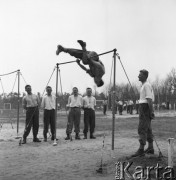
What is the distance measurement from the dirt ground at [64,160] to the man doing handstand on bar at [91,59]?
1980mm

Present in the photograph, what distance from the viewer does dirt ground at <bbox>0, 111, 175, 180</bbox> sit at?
6.07 m

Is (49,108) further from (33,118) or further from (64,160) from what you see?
(64,160)

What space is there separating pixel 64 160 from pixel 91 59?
2.67 m

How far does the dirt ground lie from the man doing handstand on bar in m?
1.98

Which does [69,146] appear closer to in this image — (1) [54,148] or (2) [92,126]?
(1) [54,148]

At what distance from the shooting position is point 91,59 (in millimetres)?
8297

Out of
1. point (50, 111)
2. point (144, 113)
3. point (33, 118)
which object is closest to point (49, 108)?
point (50, 111)

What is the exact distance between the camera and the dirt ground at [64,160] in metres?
6.07

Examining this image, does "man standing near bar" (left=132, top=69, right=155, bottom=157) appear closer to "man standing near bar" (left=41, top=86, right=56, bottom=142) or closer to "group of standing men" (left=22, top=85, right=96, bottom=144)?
"group of standing men" (left=22, top=85, right=96, bottom=144)

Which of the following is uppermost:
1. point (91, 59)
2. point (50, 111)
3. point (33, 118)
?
point (91, 59)

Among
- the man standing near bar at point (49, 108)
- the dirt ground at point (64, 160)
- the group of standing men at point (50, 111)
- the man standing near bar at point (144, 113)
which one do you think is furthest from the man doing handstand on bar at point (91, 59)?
the man standing near bar at point (49, 108)

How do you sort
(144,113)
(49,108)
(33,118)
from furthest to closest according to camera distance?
(49,108) → (33,118) → (144,113)

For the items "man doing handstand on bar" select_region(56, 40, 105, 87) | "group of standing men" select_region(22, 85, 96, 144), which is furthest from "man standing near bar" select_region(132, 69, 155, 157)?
"group of standing men" select_region(22, 85, 96, 144)

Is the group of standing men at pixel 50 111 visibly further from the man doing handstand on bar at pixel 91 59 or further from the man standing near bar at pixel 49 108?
the man doing handstand on bar at pixel 91 59
